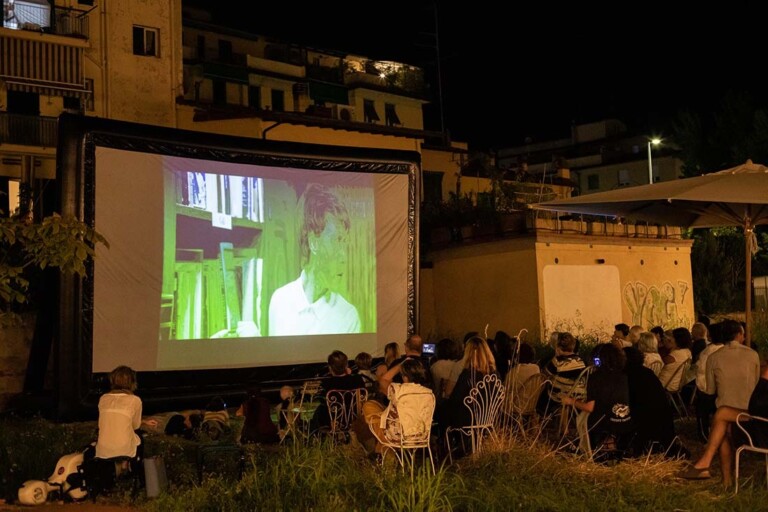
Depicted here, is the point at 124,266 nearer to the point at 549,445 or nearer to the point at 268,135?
the point at 549,445

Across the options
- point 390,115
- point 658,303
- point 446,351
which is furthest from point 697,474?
point 390,115

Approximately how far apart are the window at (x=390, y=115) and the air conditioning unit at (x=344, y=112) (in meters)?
1.63

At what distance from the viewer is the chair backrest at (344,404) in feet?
24.6

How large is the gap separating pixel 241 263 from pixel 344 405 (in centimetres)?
424

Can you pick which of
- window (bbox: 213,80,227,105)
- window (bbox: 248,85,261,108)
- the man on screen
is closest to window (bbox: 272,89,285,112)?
window (bbox: 248,85,261,108)

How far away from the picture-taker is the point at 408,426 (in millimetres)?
6082

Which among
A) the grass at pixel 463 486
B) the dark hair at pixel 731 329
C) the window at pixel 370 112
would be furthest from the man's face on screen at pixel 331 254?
the window at pixel 370 112

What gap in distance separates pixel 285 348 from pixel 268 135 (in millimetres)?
9833

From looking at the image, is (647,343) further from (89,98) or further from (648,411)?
(89,98)

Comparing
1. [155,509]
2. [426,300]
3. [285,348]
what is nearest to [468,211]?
[426,300]

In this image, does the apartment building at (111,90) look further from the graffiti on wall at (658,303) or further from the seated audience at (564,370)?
the seated audience at (564,370)

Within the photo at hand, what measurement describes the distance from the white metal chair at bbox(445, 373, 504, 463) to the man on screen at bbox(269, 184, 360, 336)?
5471mm

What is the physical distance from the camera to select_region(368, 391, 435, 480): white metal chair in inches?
239

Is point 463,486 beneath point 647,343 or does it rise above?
beneath
